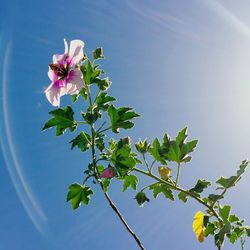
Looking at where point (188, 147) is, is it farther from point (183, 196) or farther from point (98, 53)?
point (98, 53)

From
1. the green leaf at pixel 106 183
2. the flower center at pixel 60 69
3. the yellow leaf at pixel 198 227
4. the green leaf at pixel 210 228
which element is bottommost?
the green leaf at pixel 210 228

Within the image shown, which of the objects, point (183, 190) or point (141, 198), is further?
point (141, 198)

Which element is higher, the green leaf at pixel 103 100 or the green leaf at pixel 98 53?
the green leaf at pixel 98 53

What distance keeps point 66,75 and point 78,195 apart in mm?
424

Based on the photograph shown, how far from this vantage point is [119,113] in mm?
1502

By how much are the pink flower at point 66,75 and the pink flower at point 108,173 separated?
0.28 meters

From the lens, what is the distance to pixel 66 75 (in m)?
1.47

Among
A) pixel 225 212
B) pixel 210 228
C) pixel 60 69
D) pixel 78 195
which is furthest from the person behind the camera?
pixel 60 69

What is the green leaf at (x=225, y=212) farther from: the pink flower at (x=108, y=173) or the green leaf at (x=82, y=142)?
the green leaf at (x=82, y=142)

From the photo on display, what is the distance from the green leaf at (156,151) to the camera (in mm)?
1408

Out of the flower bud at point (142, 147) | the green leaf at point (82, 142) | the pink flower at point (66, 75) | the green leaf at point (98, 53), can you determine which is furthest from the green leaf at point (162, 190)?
the green leaf at point (98, 53)

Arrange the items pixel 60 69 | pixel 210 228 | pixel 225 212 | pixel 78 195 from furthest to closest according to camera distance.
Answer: pixel 60 69 → pixel 78 195 → pixel 210 228 → pixel 225 212

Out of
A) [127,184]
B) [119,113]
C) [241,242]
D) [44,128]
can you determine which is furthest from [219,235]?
[44,128]

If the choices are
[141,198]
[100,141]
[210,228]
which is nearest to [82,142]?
[100,141]
